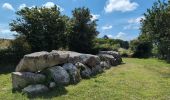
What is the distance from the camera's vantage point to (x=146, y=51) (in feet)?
182

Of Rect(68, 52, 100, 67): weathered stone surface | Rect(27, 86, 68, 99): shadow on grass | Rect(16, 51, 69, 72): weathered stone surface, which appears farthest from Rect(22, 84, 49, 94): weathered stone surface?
Rect(68, 52, 100, 67): weathered stone surface

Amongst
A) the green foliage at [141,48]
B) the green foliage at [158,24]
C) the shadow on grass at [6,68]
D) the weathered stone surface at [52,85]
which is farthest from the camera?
the green foliage at [141,48]

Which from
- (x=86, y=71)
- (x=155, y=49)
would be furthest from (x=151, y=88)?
(x=155, y=49)

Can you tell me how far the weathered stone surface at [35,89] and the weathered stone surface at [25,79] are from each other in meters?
0.69

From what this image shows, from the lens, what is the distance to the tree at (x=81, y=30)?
41000 mm

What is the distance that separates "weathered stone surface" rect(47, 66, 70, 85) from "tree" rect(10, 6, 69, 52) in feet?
44.4

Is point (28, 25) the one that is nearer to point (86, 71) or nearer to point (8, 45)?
point (8, 45)

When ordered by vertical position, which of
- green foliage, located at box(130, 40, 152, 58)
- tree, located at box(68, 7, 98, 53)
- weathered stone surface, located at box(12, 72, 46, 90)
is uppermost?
tree, located at box(68, 7, 98, 53)

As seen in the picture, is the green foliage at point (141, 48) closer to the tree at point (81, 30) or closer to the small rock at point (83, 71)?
the tree at point (81, 30)

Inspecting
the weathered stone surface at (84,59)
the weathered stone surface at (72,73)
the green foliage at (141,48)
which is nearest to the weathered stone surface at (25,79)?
the weathered stone surface at (72,73)

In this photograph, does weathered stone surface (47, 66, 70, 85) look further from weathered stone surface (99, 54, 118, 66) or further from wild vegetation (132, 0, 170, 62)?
wild vegetation (132, 0, 170, 62)

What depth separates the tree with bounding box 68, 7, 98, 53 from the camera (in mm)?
41000

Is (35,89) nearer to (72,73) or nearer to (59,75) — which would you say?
(59,75)

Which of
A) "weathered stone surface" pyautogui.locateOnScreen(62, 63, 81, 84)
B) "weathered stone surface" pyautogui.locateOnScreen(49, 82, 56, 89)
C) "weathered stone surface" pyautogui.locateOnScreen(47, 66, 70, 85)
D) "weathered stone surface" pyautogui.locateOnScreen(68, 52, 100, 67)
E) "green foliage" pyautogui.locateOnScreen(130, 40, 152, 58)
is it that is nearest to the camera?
"weathered stone surface" pyautogui.locateOnScreen(49, 82, 56, 89)
